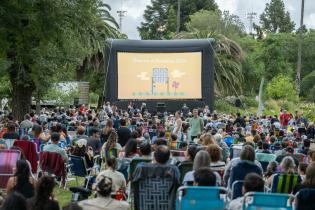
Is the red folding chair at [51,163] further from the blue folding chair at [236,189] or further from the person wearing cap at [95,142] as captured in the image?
the blue folding chair at [236,189]

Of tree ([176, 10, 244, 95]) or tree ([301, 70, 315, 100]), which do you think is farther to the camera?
tree ([301, 70, 315, 100])

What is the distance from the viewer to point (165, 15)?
7338cm

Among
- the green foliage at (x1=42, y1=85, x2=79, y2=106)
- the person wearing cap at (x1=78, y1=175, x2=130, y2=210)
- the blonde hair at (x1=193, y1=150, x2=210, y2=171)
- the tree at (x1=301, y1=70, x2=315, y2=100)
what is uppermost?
the tree at (x1=301, y1=70, x2=315, y2=100)

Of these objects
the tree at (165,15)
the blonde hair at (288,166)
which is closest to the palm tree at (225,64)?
the tree at (165,15)

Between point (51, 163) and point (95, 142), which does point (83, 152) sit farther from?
point (95, 142)

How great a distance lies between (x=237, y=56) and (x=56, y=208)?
3852 cm

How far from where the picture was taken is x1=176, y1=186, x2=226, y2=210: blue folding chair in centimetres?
646

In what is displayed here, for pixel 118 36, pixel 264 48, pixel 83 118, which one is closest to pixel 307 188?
pixel 83 118

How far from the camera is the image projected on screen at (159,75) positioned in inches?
1257

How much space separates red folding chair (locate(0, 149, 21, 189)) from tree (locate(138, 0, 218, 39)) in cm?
5964

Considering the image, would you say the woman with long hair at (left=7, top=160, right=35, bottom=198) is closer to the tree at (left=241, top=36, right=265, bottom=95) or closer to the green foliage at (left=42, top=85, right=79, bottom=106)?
the green foliage at (left=42, top=85, right=79, bottom=106)

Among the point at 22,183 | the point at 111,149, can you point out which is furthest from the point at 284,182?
the point at 111,149

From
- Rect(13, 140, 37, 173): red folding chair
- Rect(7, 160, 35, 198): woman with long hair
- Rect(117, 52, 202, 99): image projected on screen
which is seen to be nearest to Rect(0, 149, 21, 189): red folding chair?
Rect(13, 140, 37, 173): red folding chair

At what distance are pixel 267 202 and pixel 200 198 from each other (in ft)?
2.27
